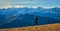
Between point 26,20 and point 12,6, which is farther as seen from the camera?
point 12,6

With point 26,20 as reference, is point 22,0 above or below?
above

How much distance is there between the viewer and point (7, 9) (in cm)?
145

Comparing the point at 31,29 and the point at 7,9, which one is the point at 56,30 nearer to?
the point at 31,29

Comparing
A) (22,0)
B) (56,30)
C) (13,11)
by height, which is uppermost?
(22,0)

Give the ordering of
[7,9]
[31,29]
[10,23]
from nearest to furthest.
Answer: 1. [31,29]
2. [10,23]
3. [7,9]

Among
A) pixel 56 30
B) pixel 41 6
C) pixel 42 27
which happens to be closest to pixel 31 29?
pixel 42 27

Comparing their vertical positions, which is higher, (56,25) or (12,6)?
(12,6)

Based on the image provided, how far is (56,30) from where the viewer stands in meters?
1.03

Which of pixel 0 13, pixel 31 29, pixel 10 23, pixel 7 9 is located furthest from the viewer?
pixel 7 9

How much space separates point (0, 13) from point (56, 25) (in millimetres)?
685

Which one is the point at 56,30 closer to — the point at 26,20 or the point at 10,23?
the point at 26,20

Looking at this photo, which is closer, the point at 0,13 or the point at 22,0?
the point at 0,13

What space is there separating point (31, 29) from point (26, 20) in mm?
208

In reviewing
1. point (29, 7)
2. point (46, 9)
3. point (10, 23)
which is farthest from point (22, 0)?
point (10, 23)
